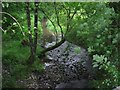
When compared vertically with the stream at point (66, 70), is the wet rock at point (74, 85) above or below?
below

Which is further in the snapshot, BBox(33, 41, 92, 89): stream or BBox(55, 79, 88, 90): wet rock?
BBox(33, 41, 92, 89): stream

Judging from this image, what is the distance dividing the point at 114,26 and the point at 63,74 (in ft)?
15.5

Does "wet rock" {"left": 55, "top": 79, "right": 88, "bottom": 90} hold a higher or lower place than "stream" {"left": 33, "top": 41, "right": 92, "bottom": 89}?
lower

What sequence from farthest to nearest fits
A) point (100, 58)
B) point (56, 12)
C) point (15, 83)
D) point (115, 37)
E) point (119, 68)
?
point (56, 12)
point (15, 83)
point (119, 68)
point (115, 37)
point (100, 58)

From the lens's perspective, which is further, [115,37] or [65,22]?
[65,22]

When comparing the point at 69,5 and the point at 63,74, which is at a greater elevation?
Answer: the point at 69,5

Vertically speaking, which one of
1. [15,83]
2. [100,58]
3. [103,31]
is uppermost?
[103,31]

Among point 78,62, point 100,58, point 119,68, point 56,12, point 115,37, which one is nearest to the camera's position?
point 100,58

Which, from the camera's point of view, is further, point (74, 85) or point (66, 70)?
point (66, 70)

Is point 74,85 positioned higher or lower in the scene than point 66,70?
lower

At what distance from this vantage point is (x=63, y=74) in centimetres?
917

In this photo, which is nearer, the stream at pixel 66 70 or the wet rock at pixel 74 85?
the wet rock at pixel 74 85

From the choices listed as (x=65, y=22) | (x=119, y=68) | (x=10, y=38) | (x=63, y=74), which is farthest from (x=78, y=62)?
(x=119, y=68)

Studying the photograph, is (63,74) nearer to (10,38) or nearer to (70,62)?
(70,62)
